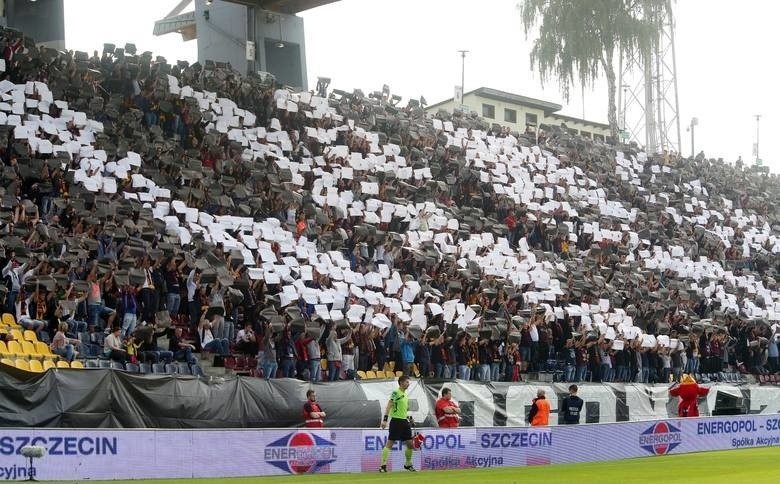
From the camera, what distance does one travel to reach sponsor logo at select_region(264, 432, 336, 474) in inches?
875

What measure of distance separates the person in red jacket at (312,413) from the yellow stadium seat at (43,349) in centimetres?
519

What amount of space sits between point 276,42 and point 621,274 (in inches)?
657

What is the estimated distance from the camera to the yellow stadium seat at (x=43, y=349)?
24031 mm

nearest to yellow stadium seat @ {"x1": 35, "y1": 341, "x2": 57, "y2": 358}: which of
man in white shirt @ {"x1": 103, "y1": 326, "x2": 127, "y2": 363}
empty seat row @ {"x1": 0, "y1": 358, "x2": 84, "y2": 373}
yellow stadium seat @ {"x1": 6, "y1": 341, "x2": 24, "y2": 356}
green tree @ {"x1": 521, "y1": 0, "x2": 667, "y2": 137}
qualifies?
empty seat row @ {"x1": 0, "y1": 358, "x2": 84, "y2": 373}

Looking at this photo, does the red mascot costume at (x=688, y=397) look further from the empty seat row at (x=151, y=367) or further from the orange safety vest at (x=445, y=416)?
the empty seat row at (x=151, y=367)

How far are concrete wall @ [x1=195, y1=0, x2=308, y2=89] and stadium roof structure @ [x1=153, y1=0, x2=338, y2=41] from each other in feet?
1.34

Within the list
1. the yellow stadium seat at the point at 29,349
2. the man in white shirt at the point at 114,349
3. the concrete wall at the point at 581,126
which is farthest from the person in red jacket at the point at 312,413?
the concrete wall at the point at 581,126

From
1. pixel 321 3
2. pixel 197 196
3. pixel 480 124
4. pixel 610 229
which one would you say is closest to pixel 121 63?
pixel 197 196

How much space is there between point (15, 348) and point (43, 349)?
84cm

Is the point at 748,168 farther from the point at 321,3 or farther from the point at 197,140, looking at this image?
the point at 197,140

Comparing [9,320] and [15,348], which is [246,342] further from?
[15,348]

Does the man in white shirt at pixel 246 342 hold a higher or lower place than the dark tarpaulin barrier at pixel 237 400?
higher

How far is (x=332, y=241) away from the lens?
3456 centimetres

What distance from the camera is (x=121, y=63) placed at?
37.0 meters
